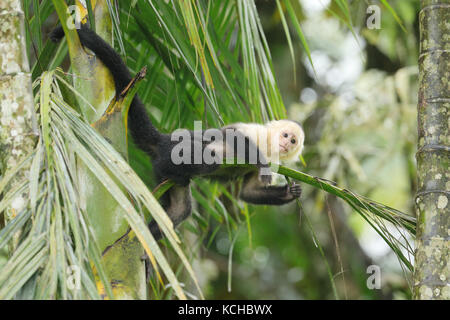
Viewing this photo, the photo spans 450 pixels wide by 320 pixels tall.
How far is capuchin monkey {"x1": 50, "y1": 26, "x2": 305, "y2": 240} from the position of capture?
2.62 metres

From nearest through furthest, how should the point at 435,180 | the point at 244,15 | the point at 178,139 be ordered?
1. the point at 435,180
2. the point at 244,15
3. the point at 178,139

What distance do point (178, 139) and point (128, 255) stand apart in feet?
3.54

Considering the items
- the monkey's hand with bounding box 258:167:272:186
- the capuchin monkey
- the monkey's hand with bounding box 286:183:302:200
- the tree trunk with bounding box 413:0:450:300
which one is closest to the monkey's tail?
the capuchin monkey

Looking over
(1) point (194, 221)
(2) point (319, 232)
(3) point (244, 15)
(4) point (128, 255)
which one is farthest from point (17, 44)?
(2) point (319, 232)

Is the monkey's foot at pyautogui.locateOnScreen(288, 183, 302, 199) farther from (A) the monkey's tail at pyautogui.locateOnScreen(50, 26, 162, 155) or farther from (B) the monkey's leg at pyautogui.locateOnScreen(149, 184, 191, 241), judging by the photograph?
(A) the monkey's tail at pyautogui.locateOnScreen(50, 26, 162, 155)

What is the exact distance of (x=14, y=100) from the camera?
4.68 ft

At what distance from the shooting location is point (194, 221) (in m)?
3.18

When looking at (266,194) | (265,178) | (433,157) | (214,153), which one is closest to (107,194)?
(433,157)

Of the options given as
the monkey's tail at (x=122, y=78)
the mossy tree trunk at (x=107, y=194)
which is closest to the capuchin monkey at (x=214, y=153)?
the monkey's tail at (x=122, y=78)

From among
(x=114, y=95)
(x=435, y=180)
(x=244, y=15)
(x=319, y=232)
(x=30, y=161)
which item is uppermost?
(x=244, y=15)

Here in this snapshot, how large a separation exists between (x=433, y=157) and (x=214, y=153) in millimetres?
1279

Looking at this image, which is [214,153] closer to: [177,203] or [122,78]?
[177,203]

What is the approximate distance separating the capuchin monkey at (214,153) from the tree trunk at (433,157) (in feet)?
2.42
